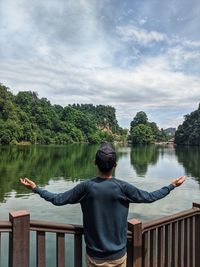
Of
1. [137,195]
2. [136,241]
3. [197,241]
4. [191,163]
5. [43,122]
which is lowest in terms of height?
[191,163]

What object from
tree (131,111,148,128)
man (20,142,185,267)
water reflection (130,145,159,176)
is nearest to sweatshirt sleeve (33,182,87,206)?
man (20,142,185,267)

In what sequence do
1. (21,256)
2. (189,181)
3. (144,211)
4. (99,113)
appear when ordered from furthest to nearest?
1. (99,113)
2. (189,181)
3. (144,211)
4. (21,256)

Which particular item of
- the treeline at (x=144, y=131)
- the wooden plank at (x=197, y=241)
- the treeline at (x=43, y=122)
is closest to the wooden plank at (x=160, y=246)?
the wooden plank at (x=197, y=241)

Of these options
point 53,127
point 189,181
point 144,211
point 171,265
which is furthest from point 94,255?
point 53,127

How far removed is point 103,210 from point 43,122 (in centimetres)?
7270

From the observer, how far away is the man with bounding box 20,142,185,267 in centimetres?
206

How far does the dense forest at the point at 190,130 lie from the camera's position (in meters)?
70.7

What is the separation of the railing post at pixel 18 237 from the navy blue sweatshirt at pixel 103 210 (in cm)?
26

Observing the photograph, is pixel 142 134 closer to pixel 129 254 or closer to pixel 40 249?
pixel 129 254

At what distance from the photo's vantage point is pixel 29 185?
2.24 m

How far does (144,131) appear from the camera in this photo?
A: 93812mm

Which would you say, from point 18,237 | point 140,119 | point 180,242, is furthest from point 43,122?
point 18,237

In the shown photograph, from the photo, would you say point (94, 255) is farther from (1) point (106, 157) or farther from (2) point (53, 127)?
(2) point (53, 127)

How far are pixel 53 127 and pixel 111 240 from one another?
7810 cm
